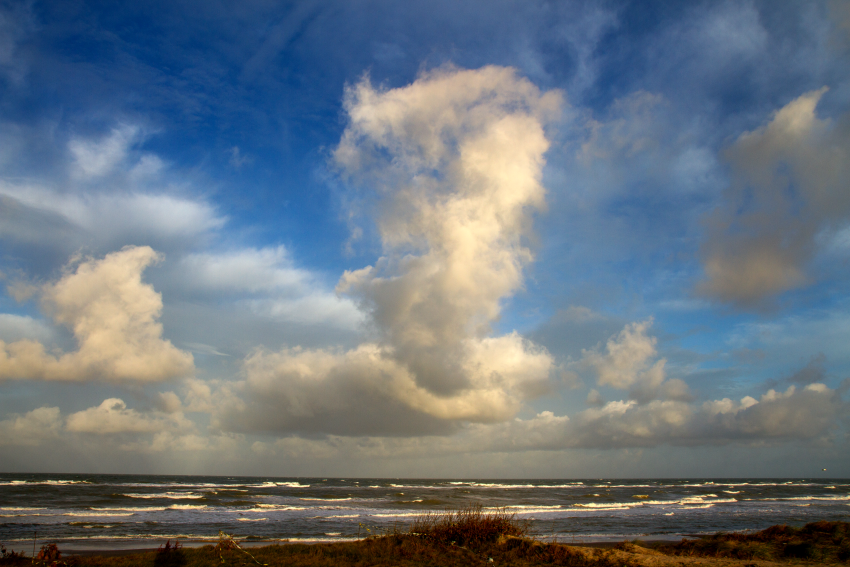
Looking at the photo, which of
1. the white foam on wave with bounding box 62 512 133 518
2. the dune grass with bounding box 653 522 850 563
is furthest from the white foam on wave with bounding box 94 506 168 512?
the dune grass with bounding box 653 522 850 563

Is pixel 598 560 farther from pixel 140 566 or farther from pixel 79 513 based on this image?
pixel 79 513

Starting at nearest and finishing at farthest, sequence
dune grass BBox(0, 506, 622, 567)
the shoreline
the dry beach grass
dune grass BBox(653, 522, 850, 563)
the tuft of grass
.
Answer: dune grass BBox(0, 506, 622, 567), the dry beach grass, the tuft of grass, dune grass BBox(653, 522, 850, 563), the shoreline

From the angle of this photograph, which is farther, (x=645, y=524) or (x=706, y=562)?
(x=645, y=524)

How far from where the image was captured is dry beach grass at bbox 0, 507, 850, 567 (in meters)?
12.3

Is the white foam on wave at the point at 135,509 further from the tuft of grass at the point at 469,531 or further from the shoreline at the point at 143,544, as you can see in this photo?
the tuft of grass at the point at 469,531

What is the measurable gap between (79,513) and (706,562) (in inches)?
1441

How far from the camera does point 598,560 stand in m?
13.4

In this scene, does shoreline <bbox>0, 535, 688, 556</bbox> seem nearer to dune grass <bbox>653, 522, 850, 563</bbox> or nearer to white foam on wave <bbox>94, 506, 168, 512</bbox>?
dune grass <bbox>653, 522, 850, 563</bbox>

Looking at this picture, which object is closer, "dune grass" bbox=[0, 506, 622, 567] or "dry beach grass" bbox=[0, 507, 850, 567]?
"dune grass" bbox=[0, 506, 622, 567]

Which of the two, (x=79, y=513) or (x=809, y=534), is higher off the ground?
(x=809, y=534)

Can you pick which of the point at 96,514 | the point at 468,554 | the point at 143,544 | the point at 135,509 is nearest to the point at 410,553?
the point at 468,554

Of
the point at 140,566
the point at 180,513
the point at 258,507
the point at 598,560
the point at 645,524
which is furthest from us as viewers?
the point at 258,507

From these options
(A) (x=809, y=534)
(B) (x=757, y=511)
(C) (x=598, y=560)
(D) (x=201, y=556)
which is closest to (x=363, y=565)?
(D) (x=201, y=556)

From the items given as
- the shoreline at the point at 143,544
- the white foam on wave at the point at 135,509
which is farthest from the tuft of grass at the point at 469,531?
the white foam on wave at the point at 135,509
